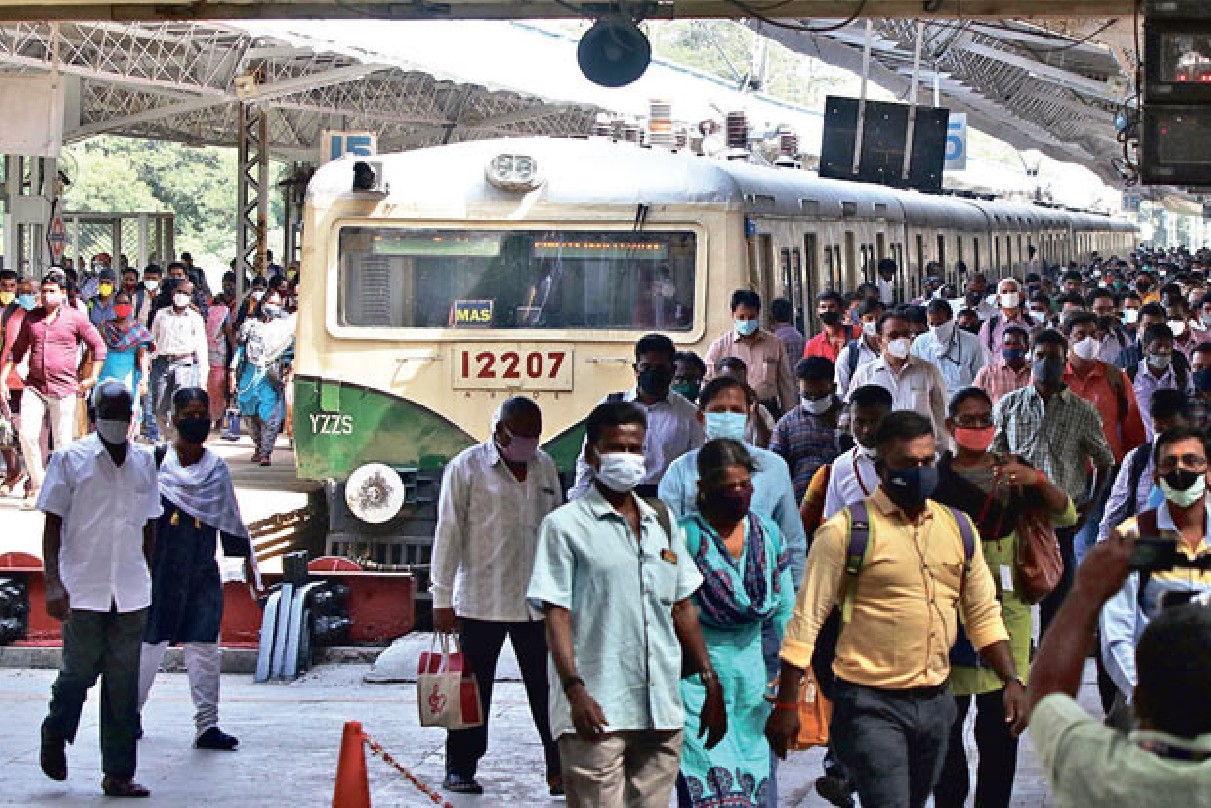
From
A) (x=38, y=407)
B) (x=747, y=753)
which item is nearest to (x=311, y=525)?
(x=38, y=407)

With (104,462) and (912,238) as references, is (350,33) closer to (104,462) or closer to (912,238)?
(912,238)

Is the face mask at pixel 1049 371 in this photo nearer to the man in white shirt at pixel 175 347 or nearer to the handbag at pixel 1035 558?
the handbag at pixel 1035 558

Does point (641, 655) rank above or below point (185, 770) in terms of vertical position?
above

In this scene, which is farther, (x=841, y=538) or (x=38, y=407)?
(x=38, y=407)

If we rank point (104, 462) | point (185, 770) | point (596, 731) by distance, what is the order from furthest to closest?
point (185, 770), point (104, 462), point (596, 731)

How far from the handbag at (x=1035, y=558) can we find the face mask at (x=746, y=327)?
19.9 ft

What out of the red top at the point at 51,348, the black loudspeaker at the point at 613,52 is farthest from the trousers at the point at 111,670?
the red top at the point at 51,348

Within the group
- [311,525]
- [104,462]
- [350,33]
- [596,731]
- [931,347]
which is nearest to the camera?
[596,731]

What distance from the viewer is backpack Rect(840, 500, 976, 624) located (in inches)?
253

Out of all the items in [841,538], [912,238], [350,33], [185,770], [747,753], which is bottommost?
[185,770]

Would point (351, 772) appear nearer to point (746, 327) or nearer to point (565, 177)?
point (746, 327)

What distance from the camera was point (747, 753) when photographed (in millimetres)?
6852

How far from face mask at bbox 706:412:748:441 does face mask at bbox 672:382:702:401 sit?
2.93 metres

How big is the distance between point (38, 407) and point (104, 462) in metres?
9.28
